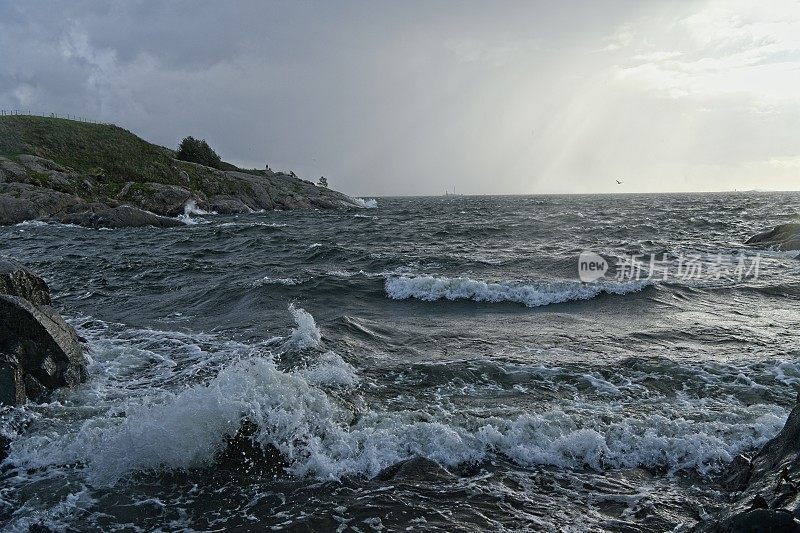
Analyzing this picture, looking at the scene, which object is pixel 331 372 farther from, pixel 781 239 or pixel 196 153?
pixel 196 153

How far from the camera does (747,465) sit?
568 cm

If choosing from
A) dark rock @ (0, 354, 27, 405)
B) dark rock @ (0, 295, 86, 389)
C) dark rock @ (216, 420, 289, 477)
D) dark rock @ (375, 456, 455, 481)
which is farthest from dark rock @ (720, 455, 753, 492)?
dark rock @ (0, 295, 86, 389)

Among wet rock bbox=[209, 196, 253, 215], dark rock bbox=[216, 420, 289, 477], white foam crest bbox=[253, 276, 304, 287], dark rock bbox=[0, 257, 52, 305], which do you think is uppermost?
wet rock bbox=[209, 196, 253, 215]

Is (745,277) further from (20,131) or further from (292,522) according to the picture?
(20,131)

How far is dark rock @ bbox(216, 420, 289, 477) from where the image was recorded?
614 cm

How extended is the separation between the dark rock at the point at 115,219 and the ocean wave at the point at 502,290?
3083 centimetres

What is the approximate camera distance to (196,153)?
7688 centimetres

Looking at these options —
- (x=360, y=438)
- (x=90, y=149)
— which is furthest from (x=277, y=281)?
(x=90, y=149)

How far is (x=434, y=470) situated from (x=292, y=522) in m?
1.73

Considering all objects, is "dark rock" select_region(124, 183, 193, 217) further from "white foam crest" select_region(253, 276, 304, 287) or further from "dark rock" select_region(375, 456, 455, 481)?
"dark rock" select_region(375, 456, 455, 481)

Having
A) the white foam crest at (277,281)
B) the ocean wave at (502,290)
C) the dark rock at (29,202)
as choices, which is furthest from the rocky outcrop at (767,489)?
the dark rock at (29,202)

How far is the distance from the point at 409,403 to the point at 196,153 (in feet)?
255

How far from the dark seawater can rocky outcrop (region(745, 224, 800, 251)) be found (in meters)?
11.5

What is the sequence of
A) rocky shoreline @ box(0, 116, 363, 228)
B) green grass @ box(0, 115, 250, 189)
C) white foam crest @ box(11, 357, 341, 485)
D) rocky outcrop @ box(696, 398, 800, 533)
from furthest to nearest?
green grass @ box(0, 115, 250, 189), rocky shoreline @ box(0, 116, 363, 228), white foam crest @ box(11, 357, 341, 485), rocky outcrop @ box(696, 398, 800, 533)
